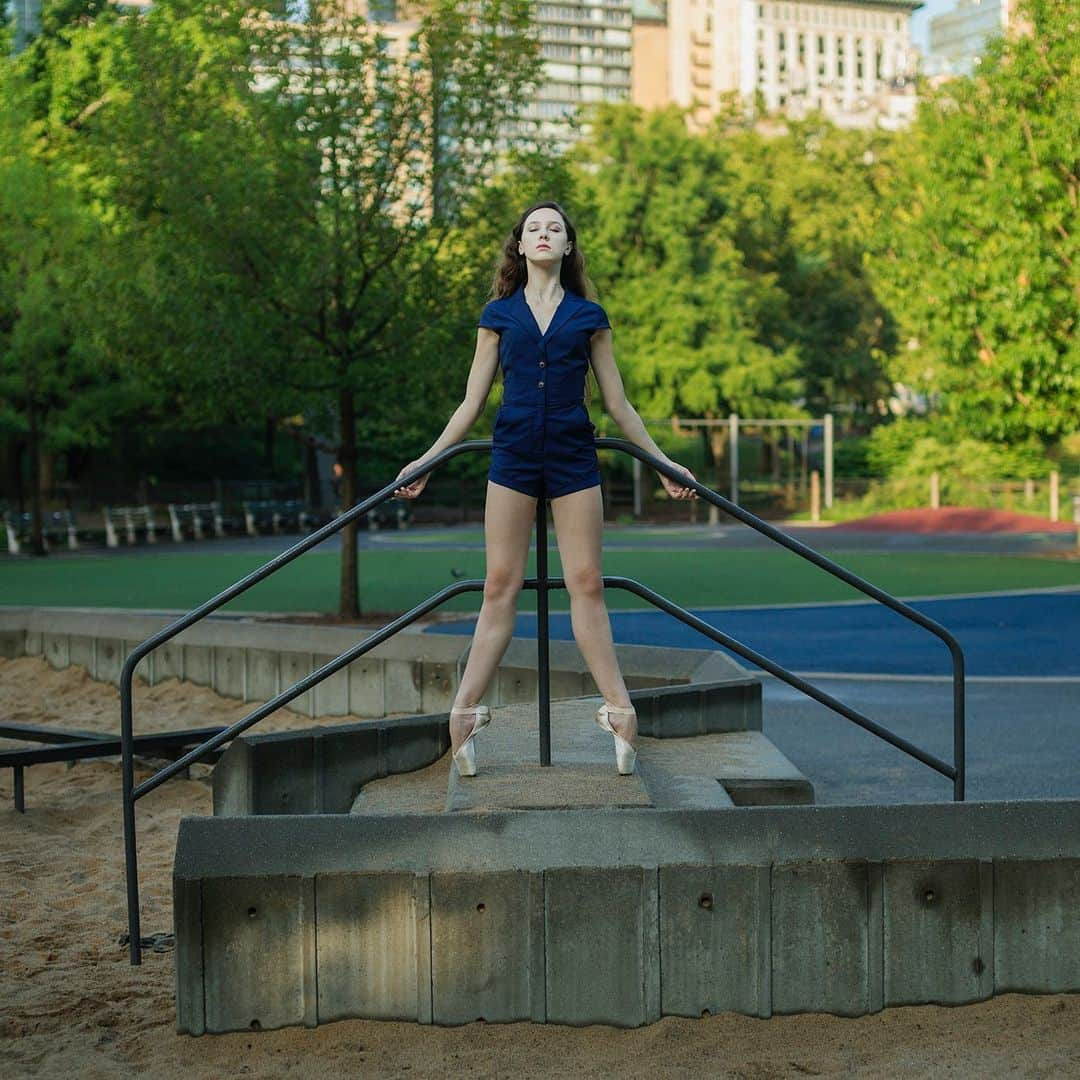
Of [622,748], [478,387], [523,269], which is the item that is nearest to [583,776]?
[622,748]

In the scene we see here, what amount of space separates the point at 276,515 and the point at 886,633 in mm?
27169

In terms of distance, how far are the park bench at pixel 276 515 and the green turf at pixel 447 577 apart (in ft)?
29.3

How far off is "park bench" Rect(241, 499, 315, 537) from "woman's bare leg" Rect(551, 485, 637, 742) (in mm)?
35844

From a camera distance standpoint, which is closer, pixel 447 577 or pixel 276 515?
pixel 447 577

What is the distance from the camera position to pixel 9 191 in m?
32.3

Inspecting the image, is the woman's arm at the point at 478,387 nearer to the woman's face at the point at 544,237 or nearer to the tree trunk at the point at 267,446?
the woman's face at the point at 544,237

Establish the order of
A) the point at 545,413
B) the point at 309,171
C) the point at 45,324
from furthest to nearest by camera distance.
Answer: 1. the point at 45,324
2. the point at 309,171
3. the point at 545,413

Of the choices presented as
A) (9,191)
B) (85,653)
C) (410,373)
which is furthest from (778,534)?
(9,191)

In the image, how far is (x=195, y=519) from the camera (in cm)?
3953

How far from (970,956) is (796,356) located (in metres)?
51.4

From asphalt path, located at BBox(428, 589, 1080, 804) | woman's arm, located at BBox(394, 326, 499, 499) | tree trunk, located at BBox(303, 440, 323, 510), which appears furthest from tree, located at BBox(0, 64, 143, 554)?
woman's arm, located at BBox(394, 326, 499, 499)

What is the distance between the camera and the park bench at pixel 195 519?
127 ft

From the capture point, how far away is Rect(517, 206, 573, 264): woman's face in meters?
5.52

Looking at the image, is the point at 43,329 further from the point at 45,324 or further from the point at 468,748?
the point at 468,748
